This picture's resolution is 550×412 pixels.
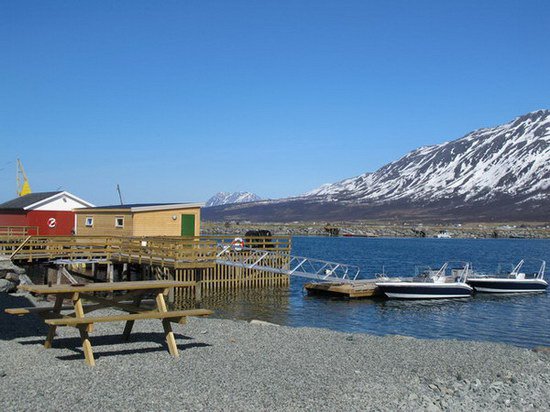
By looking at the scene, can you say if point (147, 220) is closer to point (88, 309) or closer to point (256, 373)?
point (88, 309)

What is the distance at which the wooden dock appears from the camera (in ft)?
104

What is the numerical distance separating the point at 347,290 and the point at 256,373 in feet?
67.2

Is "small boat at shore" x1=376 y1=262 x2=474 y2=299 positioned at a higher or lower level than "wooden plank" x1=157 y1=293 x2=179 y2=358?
lower

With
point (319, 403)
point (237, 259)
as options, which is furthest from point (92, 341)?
point (237, 259)

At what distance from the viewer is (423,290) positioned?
106ft

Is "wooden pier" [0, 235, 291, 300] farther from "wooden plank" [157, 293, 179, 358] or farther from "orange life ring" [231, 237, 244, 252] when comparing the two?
"wooden plank" [157, 293, 179, 358]

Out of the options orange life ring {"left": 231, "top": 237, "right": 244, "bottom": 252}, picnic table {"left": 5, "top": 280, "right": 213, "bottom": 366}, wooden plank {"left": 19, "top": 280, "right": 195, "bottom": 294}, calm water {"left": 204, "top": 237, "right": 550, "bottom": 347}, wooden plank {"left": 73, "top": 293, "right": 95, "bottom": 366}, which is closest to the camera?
wooden plank {"left": 73, "top": 293, "right": 95, "bottom": 366}

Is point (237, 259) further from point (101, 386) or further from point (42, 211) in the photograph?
point (101, 386)

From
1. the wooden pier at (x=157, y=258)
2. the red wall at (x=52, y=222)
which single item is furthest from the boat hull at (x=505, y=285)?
the red wall at (x=52, y=222)

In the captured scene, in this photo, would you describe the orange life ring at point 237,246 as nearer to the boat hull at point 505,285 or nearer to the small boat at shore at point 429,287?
the small boat at shore at point 429,287

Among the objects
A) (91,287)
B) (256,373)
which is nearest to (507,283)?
(256,373)

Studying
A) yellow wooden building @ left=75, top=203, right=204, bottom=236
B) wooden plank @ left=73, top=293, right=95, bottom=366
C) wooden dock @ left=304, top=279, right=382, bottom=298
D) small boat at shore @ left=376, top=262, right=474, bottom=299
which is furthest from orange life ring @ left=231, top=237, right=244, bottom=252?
wooden plank @ left=73, top=293, right=95, bottom=366

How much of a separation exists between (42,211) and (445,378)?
109ft

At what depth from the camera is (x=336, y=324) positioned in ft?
79.7
